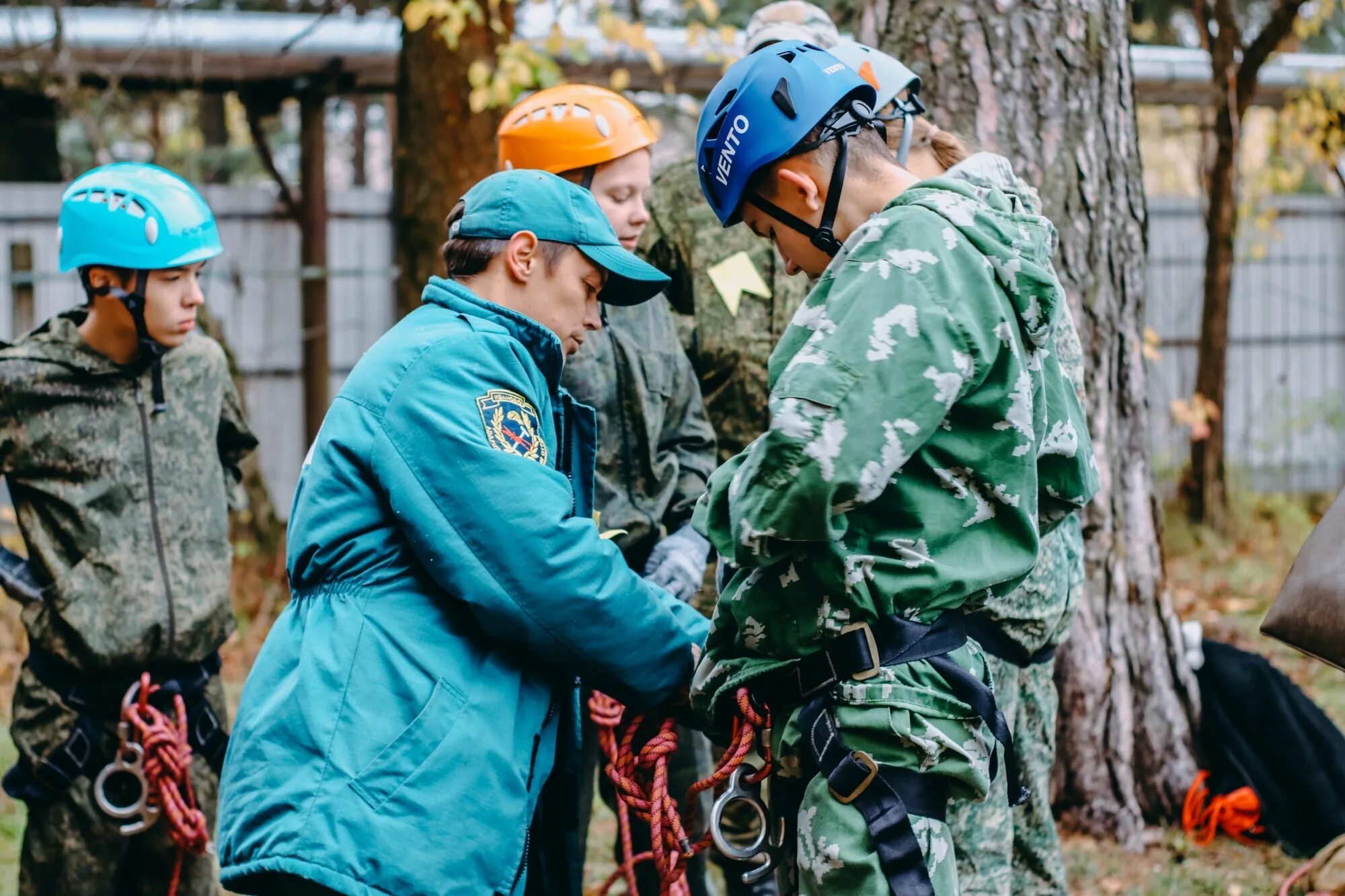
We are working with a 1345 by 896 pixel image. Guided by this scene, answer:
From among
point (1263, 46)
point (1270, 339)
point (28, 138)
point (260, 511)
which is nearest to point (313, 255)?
point (260, 511)

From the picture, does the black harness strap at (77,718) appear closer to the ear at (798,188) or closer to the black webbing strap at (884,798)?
the black webbing strap at (884,798)

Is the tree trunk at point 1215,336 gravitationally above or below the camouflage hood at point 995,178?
below

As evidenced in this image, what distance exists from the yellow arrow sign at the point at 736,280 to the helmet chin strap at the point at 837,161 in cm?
164

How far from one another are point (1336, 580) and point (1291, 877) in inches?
63.9

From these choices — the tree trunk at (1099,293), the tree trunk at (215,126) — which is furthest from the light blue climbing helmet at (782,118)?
the tree trunk at (215,126)

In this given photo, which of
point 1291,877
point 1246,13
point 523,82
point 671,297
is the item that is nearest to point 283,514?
point 523,82

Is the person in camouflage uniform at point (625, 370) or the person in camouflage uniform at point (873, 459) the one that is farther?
the person in camouflage uniform at point (625, 370)

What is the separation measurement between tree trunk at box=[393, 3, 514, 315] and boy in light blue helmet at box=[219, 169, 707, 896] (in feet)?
13.4

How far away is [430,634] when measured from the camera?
230 centimetres

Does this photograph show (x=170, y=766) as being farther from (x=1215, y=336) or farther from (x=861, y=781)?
(x=1215, y=336)

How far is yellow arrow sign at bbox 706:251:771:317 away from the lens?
13.0 feet

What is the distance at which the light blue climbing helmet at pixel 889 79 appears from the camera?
2.82 meters

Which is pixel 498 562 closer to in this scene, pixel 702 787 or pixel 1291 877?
pixel 702 787

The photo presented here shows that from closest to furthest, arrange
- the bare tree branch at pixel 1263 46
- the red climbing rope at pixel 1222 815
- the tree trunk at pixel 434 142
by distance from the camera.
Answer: the red climbing rope at pixel 1222 815, the tree trunk at pixel 434 142, the bare tree branch at pixel 1263 46
